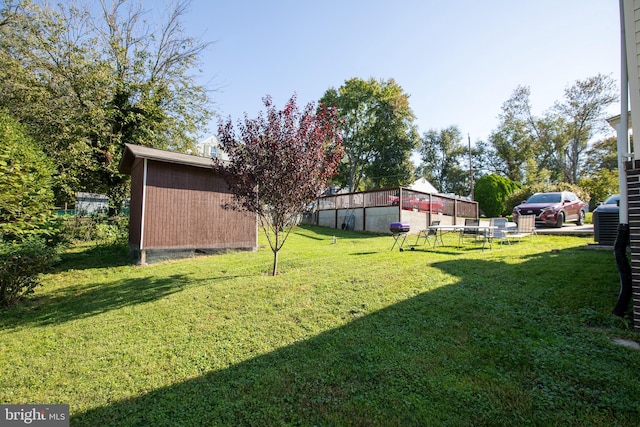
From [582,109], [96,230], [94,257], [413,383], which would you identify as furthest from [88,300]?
[582,109]

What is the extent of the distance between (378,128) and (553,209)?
2183 centimetres

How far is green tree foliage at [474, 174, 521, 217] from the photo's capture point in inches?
898

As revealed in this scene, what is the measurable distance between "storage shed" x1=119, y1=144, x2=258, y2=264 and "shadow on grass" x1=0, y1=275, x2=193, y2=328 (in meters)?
2.29

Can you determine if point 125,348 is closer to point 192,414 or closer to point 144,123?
point 192,414

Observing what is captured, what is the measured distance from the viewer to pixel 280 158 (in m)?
6.00

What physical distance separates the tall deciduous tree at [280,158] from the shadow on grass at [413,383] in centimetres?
309

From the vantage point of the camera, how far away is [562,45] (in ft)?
25.5

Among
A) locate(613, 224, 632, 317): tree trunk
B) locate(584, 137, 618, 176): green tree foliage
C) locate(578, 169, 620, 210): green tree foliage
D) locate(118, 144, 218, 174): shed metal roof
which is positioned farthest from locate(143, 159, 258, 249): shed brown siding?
locate(584, 137, 618, 176): green tree foliage

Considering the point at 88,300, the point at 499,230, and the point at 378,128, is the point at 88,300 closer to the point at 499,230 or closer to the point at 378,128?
the point at 499,230

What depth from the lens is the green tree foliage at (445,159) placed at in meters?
42.1

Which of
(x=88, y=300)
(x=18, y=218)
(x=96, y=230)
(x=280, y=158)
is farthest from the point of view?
(x=96, y=230)

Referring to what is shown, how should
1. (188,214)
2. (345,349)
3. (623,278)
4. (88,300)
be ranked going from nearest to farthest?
(345,349)
(623,278)
(88,300)
(188,214)

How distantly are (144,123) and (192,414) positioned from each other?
15.5 m

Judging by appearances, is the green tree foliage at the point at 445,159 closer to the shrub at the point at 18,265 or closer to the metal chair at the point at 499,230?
the metal chair at the point at 499,230
